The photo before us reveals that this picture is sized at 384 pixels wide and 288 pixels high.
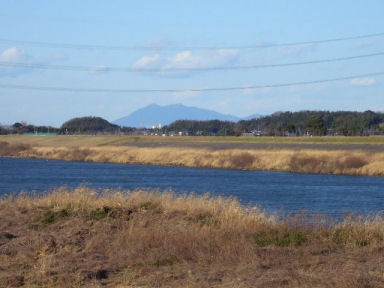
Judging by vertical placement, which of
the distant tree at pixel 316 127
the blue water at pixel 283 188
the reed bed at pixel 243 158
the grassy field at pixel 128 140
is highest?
the distant tree at pixel 316 127

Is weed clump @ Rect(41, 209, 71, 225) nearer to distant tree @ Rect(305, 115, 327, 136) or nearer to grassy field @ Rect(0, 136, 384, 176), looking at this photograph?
grassy field @ Rect(0, 136, 384, 176)

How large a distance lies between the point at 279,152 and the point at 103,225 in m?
55.6

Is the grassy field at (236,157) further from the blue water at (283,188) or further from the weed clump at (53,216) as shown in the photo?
the weed clump at (53,216)

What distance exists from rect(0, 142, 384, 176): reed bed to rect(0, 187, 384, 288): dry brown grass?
42372mm

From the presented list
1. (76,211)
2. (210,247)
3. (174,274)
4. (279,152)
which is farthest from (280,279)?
(279,152)

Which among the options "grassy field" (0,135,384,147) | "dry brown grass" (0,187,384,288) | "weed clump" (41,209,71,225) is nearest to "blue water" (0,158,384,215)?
"dry brown grass" (0,187,384,288)

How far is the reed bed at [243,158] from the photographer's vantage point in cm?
5956

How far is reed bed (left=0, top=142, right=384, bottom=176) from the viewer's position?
195 feet

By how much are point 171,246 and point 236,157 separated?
2208 inches

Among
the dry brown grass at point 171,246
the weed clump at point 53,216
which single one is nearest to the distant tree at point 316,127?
the dry brown grass at point 171,246

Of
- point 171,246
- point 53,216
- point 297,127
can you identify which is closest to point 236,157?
point 53,216

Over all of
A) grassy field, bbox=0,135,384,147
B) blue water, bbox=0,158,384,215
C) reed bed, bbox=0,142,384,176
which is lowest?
blue water, bbox=0,158,384,215

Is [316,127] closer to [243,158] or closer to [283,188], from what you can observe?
[243,158]

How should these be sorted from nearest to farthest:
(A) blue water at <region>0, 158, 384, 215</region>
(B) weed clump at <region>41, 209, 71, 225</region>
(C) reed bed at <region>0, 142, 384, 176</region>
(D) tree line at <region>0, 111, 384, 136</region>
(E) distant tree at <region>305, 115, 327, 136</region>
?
1. (B) weed clump at <region>41, 209, 71, 225</region>
2. (A) blue water at <region>0, 158, 384, 215</region>
3. (C) reed bed at <region>0, 142, 384, 176</region>
4. (E) distant tree at <region>305, 115, 327, 136</region>
5. (D) tree line at <region>0, 111, 384, 136</region>
